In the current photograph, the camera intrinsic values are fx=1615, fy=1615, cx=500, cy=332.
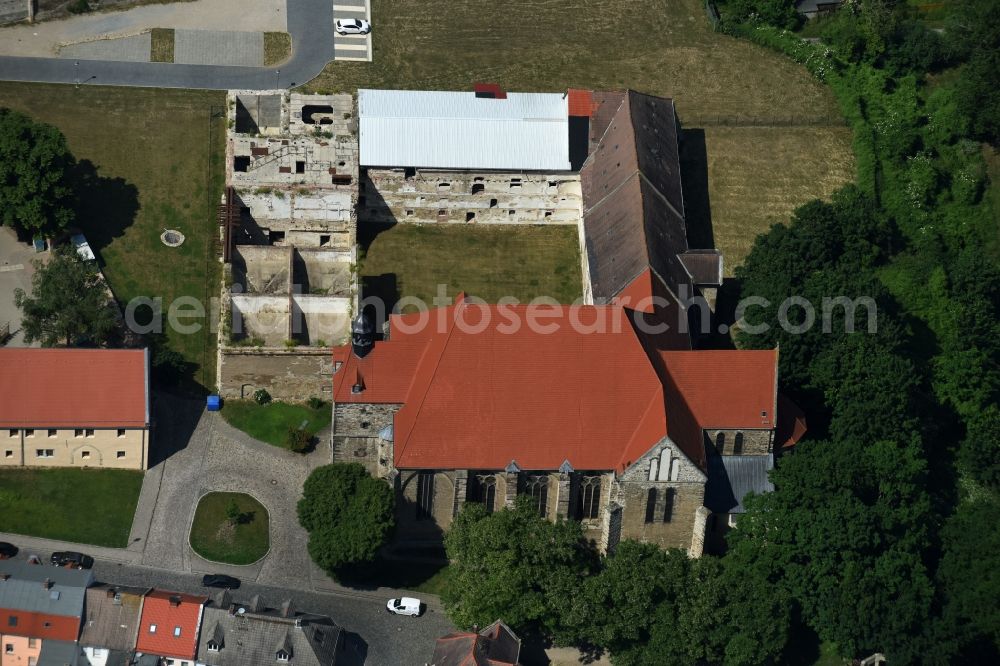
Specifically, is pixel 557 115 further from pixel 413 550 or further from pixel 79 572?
pixel 79 572

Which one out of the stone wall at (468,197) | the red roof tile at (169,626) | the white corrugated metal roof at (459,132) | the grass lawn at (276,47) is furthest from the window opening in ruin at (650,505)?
the grass lawn at (276,47)

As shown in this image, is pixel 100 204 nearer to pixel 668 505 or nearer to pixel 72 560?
pixel 72 560

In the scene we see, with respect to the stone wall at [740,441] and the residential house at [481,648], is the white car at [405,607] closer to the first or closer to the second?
the residential house at [481,648]

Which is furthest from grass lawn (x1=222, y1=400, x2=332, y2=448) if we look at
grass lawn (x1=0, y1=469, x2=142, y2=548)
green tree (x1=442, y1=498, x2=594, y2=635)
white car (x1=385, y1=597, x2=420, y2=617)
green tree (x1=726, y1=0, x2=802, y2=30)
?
green tree (x1=726, y1=0, x2=802, y2=30)

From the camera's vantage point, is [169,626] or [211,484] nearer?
[169,626]

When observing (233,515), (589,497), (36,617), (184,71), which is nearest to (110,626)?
(36,617)

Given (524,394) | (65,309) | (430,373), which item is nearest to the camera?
(430,373)

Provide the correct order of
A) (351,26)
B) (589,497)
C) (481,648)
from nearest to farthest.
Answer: (481,648) → (589,497) → (351,26)
